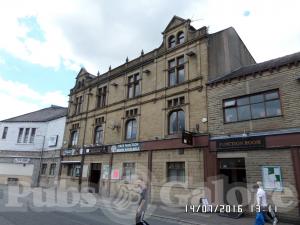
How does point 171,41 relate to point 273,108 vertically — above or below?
above

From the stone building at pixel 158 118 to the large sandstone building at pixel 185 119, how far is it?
0.07m

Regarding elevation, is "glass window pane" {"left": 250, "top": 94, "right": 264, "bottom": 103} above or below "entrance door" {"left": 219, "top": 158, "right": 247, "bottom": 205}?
above

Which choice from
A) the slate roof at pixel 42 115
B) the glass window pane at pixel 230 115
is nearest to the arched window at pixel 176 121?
the glass window pane at pixel 230 115

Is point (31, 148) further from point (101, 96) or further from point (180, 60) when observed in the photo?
point (180, 60)

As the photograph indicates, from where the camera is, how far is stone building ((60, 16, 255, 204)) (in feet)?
53.7

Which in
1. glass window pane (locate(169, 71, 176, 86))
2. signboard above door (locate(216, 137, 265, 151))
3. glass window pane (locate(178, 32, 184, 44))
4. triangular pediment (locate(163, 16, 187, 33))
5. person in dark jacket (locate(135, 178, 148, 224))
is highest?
triangular pediment (locate(163, 16, 187, 33))

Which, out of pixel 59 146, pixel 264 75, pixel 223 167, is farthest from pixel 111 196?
pixel 264 75

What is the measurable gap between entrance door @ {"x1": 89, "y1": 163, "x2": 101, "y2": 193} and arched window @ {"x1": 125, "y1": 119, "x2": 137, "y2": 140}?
14.0 ft

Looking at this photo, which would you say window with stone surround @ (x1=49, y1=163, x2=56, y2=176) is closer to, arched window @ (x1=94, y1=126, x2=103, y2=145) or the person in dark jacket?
arched window @ (x1=94, y1=126, x2=103, y2=145)

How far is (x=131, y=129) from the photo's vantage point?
833 inches

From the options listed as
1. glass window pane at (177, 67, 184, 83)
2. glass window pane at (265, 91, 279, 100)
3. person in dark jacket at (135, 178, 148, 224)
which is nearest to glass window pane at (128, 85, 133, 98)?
glass window pane at (177, 67, 184, 83)

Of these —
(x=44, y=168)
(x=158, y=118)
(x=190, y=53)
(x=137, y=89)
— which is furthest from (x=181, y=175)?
(x=44, y=168)

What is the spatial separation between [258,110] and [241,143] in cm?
206

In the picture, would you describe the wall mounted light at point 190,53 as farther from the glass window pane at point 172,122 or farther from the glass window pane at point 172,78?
the glass window pane at point 172,122
